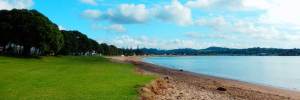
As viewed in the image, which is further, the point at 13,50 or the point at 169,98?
the point at 13,50

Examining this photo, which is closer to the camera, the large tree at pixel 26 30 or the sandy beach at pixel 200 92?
the sandy beach at pixel 200 92

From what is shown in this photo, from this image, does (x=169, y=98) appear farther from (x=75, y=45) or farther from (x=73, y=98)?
(x=75, y=45)

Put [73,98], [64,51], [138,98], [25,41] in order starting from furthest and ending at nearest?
[64,51]
[25,41]
[138,98]
[73,98]

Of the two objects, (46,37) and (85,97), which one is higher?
(46,37)

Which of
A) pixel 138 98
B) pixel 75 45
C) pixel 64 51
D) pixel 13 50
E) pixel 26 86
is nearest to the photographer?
pixel 138 98

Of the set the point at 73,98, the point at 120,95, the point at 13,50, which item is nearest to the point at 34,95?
the point at 73,98

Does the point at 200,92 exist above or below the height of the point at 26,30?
below

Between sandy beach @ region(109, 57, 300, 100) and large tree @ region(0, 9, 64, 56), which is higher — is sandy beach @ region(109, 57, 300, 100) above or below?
below

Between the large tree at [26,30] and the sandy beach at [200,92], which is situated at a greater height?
the large tree at [26,30]

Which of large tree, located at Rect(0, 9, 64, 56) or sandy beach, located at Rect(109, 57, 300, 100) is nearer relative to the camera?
sandy beach, located at Rect(109, 57, 300, 100)

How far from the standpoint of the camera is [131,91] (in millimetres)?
27609

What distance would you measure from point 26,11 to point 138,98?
2897 inches

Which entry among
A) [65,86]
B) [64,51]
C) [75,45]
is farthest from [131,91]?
[75,45]

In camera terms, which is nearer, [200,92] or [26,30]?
[200,92]
